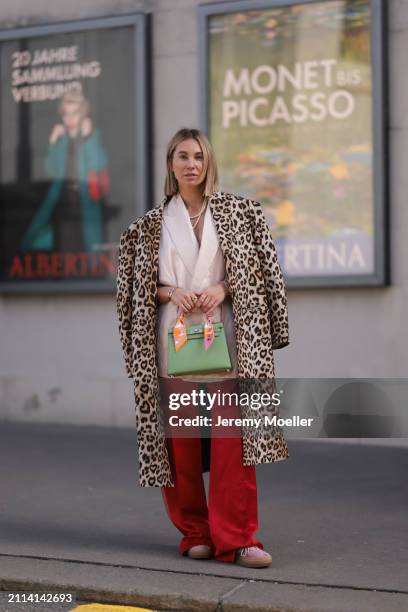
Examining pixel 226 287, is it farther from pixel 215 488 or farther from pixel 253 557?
pixel 253 557

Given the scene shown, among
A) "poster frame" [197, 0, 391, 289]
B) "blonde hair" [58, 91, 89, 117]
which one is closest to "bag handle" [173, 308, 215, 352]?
"poster frame" [197, 0, 391, 289]

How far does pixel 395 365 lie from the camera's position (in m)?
9.22

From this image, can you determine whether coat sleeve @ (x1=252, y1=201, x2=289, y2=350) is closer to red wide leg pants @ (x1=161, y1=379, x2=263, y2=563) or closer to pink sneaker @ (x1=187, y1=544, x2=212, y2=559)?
red wide leg pants @ (x1=161, y1=379, x2=263, y2=563)

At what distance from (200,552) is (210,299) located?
1.13m

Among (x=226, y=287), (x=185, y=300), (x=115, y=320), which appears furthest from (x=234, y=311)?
(x=115, y=320)

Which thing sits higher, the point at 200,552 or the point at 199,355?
the point at 199,355

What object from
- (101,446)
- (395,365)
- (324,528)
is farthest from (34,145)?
(324,528)

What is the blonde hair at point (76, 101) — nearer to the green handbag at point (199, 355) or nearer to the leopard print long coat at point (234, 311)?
the leopard print long coat at point (234, 311)

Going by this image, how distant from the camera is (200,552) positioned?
218 inches

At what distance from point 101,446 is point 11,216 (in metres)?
A: 2.43

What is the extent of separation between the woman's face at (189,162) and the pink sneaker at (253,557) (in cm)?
160

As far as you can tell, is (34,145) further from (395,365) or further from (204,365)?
(204,365)

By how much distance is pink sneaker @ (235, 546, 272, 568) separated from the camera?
17.7ft

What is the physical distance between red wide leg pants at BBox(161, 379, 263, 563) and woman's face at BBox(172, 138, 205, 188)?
0.88 metres
